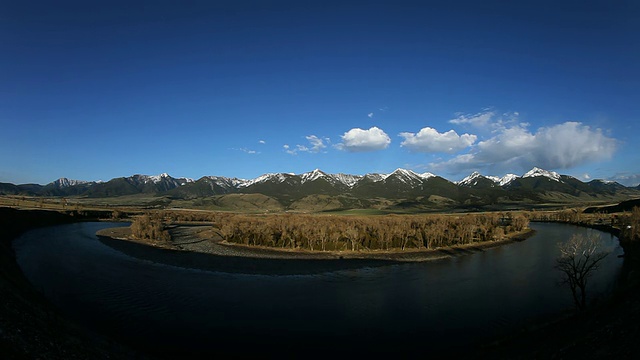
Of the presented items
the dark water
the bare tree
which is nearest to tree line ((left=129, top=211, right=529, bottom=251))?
the dark water

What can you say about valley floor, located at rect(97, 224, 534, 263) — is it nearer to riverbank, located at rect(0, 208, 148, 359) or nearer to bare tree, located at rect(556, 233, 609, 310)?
bare tree, located at rect(556, 233, 609, 310)

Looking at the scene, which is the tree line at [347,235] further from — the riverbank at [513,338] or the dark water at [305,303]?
the riverbank at [513,338]

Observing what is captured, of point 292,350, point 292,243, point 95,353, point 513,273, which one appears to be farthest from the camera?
point 292,243

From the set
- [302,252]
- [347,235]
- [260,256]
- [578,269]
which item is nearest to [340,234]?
[347,235]

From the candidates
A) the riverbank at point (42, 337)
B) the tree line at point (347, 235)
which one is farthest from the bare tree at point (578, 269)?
the riverbank at point (42, 337)

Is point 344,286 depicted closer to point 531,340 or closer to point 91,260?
point 531,340

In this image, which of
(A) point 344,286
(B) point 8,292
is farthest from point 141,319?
(A) point 344,286

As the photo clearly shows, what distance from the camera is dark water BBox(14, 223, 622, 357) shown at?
36.5m

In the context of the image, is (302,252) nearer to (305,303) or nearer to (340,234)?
(340,234)

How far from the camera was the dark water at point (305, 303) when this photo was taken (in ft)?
120

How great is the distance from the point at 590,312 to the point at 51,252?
108 m

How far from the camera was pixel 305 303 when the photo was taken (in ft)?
166

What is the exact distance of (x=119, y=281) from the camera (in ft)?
193

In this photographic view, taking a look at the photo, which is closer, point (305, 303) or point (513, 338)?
point (513, 338)
